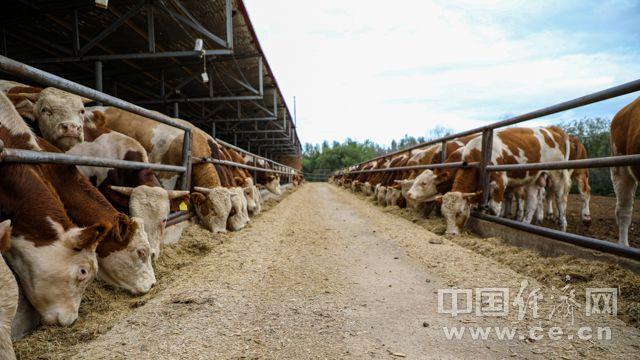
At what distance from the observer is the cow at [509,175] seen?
4.51 metres

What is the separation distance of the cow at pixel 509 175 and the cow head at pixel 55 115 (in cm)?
429

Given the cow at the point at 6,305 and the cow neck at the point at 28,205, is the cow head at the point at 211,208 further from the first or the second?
the cow at the point at 6,305

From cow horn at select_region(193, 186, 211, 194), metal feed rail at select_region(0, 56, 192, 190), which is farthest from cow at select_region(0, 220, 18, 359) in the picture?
cow horn at select_region(193, 186, 211, 194)

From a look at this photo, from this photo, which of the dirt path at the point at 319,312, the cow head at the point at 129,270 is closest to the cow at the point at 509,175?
the dirt path at the point at 319,312

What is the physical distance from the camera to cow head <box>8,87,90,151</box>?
107 inches

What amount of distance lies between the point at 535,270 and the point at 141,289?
118 inches

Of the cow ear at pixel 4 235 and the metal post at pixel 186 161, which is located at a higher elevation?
the metal post at pixel 186 161

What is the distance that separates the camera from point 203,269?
9.30 feet

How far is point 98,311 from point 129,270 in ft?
1.34

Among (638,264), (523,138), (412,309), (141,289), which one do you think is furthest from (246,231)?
(523,138)

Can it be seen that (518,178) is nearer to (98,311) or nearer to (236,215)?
(236,215)

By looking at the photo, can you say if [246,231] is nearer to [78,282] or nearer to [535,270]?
[78,282]

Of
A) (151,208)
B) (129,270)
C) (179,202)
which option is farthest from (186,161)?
(129,270)

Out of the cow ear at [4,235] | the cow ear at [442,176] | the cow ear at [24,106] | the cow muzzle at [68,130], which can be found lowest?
the cow ear at [4,235]
